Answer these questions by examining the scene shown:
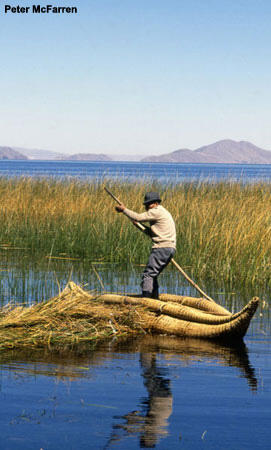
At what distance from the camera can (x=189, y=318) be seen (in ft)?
28.3

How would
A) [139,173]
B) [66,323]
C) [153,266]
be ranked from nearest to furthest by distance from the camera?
[66,323] < [153,266] < [139,173]

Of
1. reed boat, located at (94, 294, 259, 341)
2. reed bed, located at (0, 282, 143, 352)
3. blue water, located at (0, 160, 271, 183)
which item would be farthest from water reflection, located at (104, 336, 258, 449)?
blue water, located at (0, 160, 271, 183)

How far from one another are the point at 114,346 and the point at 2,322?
131 centimetres

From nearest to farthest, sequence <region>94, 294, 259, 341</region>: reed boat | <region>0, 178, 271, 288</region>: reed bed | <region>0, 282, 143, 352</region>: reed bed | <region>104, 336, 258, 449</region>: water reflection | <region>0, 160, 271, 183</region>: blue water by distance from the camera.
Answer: <region>104, 336, 258, 449</region>: water reflection < <region>0, 282, 143, 352</region>: reed bed < <region>94, 294, 259, 341</region>: reed boat < <region>0, 178, 271, 288</region>: reed bed < <region>0, 160, 271, 183</region>: blue water

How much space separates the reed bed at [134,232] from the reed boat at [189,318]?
3000mm

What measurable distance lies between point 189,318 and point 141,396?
298 centimetres

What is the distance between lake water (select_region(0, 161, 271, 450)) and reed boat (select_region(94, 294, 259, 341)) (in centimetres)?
16

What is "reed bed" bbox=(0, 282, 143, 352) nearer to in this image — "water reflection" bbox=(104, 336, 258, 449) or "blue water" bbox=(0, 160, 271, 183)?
"water reflection" bbox=(104, 336, 258, 449)

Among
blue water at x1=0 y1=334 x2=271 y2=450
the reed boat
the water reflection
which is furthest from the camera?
the reed boat

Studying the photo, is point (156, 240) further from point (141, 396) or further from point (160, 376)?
point (141, 396)

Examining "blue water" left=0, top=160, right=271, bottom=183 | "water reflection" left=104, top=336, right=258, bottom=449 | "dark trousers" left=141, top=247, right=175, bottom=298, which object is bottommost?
"water reflection" left=104, top=336, right=258, bottom=449

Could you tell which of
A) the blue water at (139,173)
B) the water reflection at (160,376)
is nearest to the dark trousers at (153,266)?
the water reflection at (160,376)

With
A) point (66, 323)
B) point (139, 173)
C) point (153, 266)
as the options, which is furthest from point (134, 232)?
point (139, 173)

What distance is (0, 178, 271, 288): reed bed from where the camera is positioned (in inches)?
489
